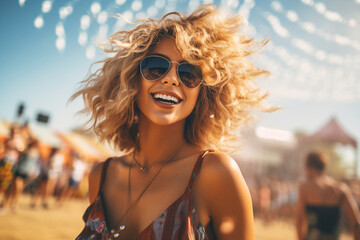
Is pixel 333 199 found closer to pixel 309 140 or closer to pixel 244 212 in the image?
pixel 244 212

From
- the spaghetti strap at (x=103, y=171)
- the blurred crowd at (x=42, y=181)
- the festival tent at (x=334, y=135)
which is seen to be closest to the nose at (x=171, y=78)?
the spaghetti strap at (x=103, y=171)

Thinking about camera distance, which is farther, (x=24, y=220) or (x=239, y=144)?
(x=24, y=220)

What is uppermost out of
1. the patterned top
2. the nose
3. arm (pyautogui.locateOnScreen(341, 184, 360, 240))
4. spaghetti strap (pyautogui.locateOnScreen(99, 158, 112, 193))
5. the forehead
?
the forehead

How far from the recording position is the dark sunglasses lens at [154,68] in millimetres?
1449

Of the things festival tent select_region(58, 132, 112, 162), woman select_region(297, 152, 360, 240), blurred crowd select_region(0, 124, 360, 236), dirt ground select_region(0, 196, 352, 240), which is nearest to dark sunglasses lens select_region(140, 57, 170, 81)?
woman select_region(297, 152, 360, 240)

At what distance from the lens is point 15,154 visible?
21.0 feet

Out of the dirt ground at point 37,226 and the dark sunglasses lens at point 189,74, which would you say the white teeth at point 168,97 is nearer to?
the dark sunglasses lens at point 189,74

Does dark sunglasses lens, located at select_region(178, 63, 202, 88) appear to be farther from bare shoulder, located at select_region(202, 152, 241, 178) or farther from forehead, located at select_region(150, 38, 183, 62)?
bare shoulder, located at select_region(202, 152, 241, 178)

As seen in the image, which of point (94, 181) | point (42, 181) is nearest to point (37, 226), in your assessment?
point (42, 181)

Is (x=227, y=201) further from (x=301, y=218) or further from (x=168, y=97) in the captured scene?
(x=301, y=218)

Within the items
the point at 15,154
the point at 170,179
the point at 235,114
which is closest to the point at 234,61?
the point at 235,114

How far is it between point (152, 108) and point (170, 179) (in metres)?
0.40

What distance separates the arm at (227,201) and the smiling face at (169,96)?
38cm

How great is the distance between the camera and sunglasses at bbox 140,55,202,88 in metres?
1.44
